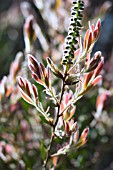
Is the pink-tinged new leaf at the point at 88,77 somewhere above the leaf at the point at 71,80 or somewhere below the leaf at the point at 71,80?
below

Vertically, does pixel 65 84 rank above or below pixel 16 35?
below

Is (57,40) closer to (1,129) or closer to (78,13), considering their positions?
(1,129)

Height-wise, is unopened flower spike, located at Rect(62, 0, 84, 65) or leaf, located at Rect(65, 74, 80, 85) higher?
unopened flower spike, located at Rect(62, 0, 84, 65)

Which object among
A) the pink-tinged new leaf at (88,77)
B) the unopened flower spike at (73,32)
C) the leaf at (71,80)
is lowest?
the pink-tinged new leaf at (88,77)

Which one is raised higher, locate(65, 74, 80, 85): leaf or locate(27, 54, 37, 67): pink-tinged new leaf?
locate(27, 54, 37, 67): pink-tinged new leaf

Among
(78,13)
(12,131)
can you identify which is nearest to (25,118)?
(12,131)

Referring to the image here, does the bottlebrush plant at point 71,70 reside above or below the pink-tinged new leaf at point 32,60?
below

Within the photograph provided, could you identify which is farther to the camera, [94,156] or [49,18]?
[49,18]

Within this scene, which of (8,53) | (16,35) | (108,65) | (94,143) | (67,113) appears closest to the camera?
(67,113)

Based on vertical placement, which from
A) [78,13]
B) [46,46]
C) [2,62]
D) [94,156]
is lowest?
[94,156]

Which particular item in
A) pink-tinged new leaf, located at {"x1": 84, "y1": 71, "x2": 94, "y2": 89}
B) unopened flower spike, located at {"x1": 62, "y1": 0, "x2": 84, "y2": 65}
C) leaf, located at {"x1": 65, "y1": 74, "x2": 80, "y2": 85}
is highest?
unopened flower spike, located at {"x1": 62, "y1": 0, "x2": 84, "y2": 65}

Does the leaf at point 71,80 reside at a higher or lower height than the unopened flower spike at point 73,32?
lower
